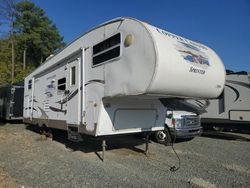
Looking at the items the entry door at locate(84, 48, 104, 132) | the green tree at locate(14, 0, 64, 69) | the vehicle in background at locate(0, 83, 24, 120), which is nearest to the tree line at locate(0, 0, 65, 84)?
the green tree at locate(14, 0, 64, 69)

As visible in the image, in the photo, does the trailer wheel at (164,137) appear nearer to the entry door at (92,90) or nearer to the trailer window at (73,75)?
the entry door at (92,90)

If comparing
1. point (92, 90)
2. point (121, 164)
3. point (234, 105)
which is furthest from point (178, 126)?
point (92, 90)

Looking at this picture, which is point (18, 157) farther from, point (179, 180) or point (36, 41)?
point (36, 41)

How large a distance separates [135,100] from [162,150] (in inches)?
102

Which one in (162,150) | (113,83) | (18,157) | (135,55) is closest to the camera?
(135,55)

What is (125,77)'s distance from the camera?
6.32 meters

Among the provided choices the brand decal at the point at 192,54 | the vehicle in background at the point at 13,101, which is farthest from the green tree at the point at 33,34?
the brand decal at the point at 192,54

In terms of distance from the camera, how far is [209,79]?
6.80 meters

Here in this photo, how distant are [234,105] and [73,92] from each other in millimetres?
7010

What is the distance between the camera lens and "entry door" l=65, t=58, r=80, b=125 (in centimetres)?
820

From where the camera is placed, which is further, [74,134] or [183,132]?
[183,132]

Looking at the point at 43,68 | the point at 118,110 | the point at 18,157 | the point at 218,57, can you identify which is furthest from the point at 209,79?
the point at 43,68

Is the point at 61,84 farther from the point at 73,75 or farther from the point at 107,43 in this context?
the point at 107,43

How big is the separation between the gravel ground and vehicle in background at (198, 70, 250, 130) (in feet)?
4.14
